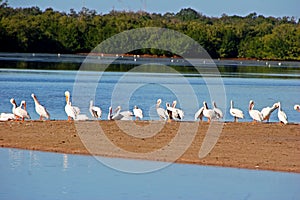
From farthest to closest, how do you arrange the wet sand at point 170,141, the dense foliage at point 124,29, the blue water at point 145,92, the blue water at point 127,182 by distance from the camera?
the dense foliage at point 124,29
the blue water at point 145,92
the wet sand at point 170,141
the blue water at point 127,182

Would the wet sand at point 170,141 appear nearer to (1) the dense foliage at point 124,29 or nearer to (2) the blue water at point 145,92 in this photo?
(2) the blue water at point 145,92

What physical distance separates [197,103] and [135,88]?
19.6 feet

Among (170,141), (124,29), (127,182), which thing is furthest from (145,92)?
(124,29)

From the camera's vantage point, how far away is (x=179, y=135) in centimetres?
1380

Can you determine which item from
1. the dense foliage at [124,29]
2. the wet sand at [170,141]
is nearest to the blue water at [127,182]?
the wet sand at [170,141]

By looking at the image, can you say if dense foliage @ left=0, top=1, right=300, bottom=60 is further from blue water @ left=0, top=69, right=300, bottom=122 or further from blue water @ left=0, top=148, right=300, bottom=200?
blue water @ left=0, top=148, right=300, bottom=200

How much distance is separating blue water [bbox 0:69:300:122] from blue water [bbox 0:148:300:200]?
18.9 feet

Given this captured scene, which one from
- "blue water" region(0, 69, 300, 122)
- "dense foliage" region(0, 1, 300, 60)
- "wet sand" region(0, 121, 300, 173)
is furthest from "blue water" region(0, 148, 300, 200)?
"dense foliage" region(0, 1, 300, 60)

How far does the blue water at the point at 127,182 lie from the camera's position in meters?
9.84

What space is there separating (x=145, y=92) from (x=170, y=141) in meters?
14.1

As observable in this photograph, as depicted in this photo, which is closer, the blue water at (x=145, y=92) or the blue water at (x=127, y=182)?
the blue water at (x=127, y=182)

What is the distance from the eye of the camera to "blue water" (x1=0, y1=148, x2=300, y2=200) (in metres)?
9.84

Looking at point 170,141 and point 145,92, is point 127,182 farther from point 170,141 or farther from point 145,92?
point 145,92

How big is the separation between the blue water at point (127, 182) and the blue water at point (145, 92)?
5771mm
